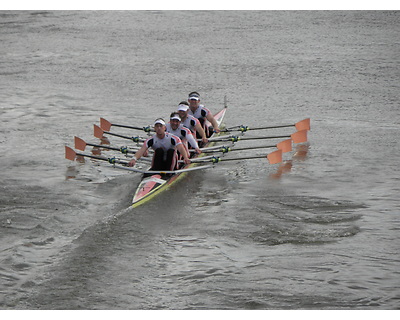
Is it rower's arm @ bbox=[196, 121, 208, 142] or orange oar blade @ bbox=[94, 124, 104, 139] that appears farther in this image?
orange oar blade @ bbox=[94, 124, 104, 139]

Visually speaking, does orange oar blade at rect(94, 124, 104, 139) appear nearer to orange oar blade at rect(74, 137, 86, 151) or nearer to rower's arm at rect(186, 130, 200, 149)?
orange oar blade at rect(74, 137, 86, 151)

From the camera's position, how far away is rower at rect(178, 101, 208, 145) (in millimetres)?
Answer: 20219

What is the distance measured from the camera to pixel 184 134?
19234 mm

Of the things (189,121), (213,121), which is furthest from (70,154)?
(213,121)

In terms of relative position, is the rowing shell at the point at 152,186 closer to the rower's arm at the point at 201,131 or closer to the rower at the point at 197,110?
the rower's arm at the point at 201,131

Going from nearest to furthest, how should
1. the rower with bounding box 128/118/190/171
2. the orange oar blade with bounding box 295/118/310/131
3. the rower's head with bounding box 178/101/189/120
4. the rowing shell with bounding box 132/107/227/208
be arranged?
the rowing shell with bounding box 132/107/227/208 < the rower with bounding box 128/118/190/171 < the rower's head with bounding box 178/101/189/120 < the orange oar blade with bounding box 295/118/310/131

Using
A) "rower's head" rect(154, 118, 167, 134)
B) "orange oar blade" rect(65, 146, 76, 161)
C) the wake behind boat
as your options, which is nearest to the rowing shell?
the wake behind boat

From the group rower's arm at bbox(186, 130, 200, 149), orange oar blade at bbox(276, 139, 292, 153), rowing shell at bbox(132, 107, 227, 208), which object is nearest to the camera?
rowing shell at bbox(132, 107, 227, 208)

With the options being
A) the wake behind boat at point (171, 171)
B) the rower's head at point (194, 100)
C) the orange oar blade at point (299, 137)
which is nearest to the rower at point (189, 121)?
the wake behind boat at point (171, 171)

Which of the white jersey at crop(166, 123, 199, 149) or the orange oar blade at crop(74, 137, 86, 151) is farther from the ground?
the white jersey at crop(166, 123, 199, 149)

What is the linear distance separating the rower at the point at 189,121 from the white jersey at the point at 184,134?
1.09 metres

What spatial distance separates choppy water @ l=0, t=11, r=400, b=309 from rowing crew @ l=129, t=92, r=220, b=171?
794mm

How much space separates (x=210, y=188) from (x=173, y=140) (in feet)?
6.10

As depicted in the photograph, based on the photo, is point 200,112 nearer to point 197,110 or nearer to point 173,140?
point 197,110
